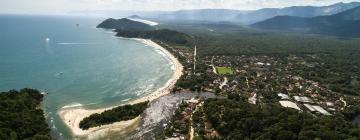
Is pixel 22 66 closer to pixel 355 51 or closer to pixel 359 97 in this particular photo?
pixel 359 97

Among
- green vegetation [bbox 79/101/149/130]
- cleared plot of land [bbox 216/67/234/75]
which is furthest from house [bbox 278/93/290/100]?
green vegetation [bbox 79/101/149/130]

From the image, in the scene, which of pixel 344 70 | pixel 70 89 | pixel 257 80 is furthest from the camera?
pixel 344 70

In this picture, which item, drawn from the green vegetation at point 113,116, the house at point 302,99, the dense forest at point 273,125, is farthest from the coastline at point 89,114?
the house at point 302,99

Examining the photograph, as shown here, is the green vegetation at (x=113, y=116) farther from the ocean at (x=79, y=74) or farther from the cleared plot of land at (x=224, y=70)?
the cleared plot of land at (x=224, y=70)

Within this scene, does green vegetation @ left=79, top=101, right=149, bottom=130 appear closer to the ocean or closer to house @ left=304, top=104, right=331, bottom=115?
the ocean

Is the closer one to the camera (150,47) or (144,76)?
(144,76)

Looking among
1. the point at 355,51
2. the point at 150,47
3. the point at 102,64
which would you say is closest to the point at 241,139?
the point at 102,64

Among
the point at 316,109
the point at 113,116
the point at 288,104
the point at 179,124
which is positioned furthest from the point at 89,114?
the point at 316,109
